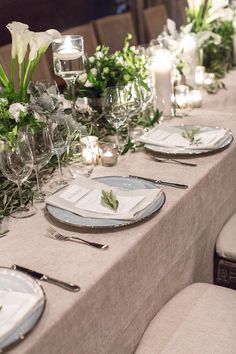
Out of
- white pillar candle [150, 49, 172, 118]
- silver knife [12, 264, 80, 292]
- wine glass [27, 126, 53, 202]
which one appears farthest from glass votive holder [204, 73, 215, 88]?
silver knife [12, 264, 80, 292]

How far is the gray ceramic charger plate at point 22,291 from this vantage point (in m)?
0.82

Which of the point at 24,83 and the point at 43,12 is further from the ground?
the point at 43,12

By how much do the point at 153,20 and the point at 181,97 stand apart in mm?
1801

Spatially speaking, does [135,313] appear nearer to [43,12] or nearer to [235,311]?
[235,311]

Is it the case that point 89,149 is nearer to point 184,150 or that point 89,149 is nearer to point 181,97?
point 184,150

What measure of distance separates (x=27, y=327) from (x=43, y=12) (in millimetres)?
3534

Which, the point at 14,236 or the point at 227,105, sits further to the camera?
the point at 227,105

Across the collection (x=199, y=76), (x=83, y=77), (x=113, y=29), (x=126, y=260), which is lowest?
(x=126, y=260)

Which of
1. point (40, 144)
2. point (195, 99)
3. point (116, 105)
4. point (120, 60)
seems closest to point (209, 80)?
point (195, 99)

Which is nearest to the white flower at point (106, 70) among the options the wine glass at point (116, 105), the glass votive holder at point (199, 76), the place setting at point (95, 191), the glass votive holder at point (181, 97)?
the place setting at point (95, 191)

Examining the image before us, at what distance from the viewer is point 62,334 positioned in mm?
900

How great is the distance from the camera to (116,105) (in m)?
1.54

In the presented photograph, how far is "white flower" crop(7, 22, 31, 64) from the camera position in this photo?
131cm

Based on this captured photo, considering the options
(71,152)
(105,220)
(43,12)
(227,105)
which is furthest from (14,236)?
(43,12)
